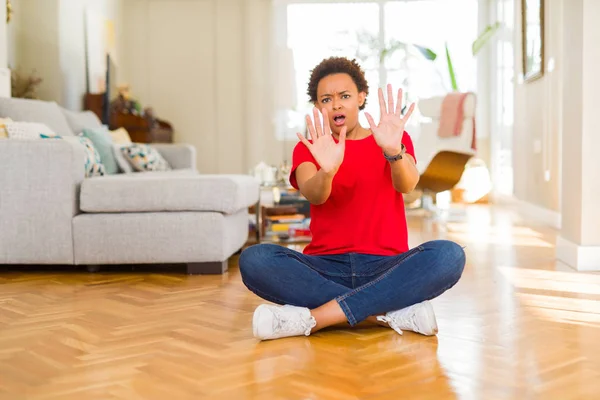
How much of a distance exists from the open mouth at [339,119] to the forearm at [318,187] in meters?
0.19

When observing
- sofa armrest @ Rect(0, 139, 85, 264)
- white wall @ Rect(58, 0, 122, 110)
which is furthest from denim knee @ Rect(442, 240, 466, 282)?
white wall @ Rect(58, 0, 122, 110)

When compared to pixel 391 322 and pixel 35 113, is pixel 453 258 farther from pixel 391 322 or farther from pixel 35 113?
pixel 35 113

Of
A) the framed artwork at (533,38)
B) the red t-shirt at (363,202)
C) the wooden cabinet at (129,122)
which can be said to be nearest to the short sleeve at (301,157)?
the red t-shirt at (363,202)

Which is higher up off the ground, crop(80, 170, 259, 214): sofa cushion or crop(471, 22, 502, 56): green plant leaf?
crop(471, 22, 502, 56): green plant leaf

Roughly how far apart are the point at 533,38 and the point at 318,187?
444 centimetres

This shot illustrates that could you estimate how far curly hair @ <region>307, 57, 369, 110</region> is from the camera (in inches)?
91.8

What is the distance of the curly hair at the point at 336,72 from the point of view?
2332 millimetres

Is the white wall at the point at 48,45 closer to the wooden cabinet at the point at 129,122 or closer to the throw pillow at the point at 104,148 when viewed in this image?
the wooden cabinet at the point at 129,122

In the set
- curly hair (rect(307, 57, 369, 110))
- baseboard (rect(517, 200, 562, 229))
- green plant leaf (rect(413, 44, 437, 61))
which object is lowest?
baseboard (rect(517, 200, 562, 229))

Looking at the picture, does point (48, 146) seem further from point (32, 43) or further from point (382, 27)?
point (382, 27)

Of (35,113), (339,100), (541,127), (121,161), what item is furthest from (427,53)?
(339,100)

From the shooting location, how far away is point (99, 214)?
11.5 feet

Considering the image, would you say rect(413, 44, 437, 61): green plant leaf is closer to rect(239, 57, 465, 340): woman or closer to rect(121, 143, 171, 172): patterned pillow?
rect(121, 143, 171, 172): patterned pillow

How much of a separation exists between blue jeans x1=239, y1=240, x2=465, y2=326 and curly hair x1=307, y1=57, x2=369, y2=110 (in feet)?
1.71
